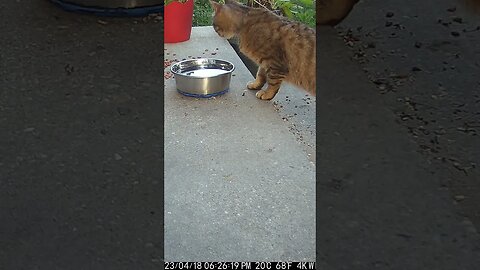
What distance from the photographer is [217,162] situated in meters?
1.58

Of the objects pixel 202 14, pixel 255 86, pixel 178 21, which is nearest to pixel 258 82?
pixel 255 86

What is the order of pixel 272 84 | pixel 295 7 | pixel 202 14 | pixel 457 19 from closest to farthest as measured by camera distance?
1. pixel 457 19
2. pixel 272 84
3. pixel 295 7
4. pixel 202 14

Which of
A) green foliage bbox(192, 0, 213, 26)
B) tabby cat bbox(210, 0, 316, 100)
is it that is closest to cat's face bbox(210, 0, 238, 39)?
tabby cat bbox(210, 0, 316, 100)

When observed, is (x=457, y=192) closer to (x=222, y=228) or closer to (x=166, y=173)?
(x=222, y=228)

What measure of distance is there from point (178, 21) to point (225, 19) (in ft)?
1.43

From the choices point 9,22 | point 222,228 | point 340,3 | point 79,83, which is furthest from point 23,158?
point 340,3

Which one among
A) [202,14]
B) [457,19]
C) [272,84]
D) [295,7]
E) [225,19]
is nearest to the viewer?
[457,19]

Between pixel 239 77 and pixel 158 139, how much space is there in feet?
3.29

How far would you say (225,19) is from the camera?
2.12m

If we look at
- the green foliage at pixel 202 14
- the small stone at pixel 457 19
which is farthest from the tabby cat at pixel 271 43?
the green foliage at pixel 202 14

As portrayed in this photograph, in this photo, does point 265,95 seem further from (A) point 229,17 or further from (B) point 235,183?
(B) point 235,183

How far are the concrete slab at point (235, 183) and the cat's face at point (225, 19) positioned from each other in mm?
209

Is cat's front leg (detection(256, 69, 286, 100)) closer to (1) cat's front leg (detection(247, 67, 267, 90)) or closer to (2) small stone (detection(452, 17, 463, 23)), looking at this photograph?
(1) cat's front leg (detection(247, 67, 267, 90))

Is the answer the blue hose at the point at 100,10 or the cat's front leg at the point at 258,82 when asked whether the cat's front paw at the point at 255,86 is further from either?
the blue hose at the point at 100,10
